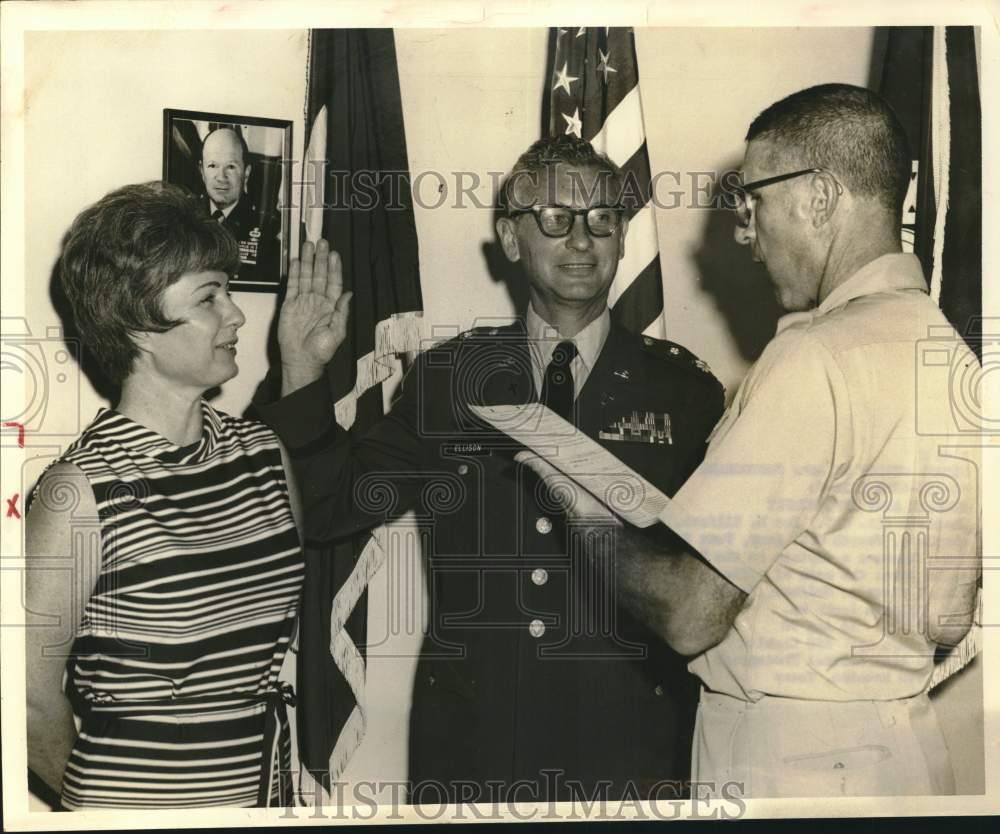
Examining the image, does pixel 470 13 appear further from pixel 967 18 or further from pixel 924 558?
pixel 924 558

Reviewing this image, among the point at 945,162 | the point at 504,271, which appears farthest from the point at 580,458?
the point at 945,162

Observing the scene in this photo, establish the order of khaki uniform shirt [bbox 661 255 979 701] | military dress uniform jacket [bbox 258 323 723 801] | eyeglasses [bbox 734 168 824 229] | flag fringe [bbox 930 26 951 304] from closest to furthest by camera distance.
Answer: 1. khaki uniform shirt [bbox 661 255 979 701]
2. eyeglasses [bbox 734 168 824 229]
3. military dress uniform jacket [bbox 258 323 723 801]
4. flag fringe [bbox 930 26 951 304]

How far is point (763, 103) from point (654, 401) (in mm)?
738

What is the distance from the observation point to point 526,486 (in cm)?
246

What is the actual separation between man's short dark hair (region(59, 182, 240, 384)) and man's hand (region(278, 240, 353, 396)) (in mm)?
153

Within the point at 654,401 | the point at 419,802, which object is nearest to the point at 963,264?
the point at 654,401

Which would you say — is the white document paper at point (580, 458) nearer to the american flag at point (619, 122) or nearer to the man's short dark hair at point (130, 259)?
the american flag at point (619, 122)

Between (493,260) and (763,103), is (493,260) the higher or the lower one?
the lower one

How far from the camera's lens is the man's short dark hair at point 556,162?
249cm

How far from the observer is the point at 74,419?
248cm

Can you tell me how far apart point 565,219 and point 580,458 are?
54 cm

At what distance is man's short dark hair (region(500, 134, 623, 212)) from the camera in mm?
2486

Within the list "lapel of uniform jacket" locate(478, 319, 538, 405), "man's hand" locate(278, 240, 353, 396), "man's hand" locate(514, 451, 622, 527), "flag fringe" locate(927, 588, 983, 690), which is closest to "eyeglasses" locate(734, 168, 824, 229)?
"lapel of uniform jacket" locate(478, 319, 538, 405)

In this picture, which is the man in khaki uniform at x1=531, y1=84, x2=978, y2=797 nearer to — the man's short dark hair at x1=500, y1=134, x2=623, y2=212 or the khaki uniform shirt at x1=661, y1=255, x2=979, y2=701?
the khaki uniform shirt at x1=661, y1=255, x2=979, y2=701
